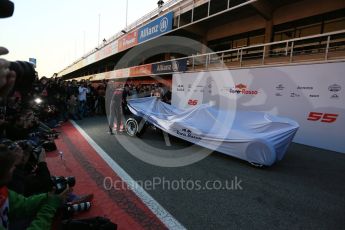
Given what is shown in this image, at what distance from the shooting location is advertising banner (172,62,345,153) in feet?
24.7

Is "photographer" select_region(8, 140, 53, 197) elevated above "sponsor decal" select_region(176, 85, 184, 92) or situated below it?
below

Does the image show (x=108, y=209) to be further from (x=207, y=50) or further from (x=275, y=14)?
(x=207, y=50)

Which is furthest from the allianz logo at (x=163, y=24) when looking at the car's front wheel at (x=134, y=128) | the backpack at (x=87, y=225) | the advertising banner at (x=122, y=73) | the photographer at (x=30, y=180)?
the backpack at (x=87, y=225)

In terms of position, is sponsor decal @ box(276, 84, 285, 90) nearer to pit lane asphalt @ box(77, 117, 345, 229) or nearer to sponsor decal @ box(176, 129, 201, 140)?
pit lane asphalt @ box(77, 117, 345, 229)

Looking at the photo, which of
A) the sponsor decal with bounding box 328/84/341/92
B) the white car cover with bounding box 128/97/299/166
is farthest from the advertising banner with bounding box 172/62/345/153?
the white car cover with bounding box 128/97/299/166

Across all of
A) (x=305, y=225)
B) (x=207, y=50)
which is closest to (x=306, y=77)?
(x=305, y=225)

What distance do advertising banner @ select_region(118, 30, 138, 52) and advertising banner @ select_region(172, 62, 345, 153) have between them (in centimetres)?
1277

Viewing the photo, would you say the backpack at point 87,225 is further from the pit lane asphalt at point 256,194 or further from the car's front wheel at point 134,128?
the car's front wheel at point 134,128

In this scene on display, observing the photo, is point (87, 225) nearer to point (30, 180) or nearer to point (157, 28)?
point (30, 180)

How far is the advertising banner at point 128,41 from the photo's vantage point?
2208 cm

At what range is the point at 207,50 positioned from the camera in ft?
65.1

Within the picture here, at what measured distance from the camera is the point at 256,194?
A: 402 cm

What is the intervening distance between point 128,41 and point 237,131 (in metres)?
20.2

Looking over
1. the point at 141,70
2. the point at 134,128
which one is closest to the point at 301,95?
the point at 134,128
